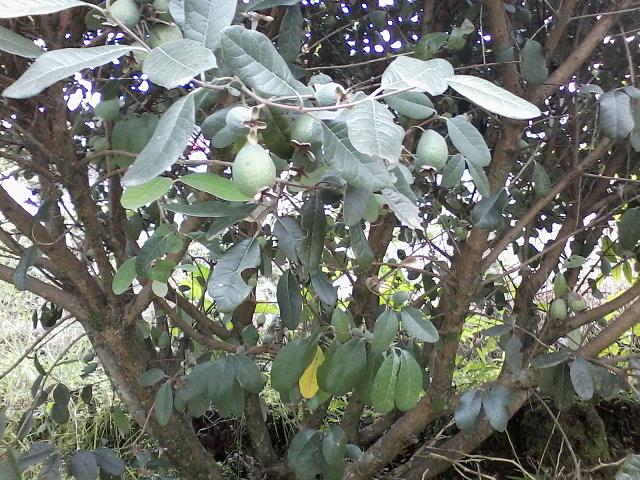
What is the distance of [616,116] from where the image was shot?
976 millimetres

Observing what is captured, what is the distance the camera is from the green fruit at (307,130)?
58 centimetres

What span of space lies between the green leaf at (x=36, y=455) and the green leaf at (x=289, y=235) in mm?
617

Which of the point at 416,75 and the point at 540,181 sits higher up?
the point at 416,75

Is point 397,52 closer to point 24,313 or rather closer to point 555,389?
point 555,389

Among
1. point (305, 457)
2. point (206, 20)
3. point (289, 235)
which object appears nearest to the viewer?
point (206, 20)

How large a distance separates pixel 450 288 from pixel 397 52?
59cm

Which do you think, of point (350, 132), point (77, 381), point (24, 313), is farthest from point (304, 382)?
point (24, 313)

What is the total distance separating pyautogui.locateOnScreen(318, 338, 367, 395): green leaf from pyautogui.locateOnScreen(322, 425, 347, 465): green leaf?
246mm

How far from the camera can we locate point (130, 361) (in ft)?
4.17

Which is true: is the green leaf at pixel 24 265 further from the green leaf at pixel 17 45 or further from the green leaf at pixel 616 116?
the green leaf at pixel 616 116

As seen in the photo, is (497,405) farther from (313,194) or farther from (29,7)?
(29,7)

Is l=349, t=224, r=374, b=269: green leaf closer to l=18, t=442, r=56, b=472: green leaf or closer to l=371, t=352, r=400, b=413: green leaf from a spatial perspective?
l=371, t=352, r=400, b=413: green leaf

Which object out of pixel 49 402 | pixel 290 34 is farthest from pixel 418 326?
pixel 49 402

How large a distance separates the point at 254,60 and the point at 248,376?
751 mm
